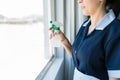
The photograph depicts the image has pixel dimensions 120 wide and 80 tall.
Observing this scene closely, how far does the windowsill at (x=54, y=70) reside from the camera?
145 centimetres

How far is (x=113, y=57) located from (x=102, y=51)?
6cm

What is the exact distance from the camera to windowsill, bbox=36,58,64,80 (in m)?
1.45

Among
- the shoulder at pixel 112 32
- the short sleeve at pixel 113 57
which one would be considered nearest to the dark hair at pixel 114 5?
the shoulder at pixel 112 32

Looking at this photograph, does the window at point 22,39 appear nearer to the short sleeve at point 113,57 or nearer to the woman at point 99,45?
the woman at point 99,45

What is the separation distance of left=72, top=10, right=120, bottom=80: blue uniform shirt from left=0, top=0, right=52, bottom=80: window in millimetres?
355

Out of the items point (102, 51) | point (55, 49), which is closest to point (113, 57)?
point (102, 51)

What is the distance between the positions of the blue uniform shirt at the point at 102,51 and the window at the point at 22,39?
1.17ft

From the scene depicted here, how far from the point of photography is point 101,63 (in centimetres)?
117

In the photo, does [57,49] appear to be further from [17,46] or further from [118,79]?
[118,79]

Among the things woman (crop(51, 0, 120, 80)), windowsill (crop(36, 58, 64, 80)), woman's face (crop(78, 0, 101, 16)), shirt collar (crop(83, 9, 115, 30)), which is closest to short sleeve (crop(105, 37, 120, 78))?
woman (crop(51, 0, 120, 80))

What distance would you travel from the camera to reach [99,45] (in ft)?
3.76

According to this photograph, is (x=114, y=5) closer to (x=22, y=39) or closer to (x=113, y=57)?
(x=113, y=57)

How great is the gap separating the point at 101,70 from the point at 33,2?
654 millimetres

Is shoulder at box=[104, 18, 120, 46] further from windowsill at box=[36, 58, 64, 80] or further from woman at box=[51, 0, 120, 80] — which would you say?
windowsill at box=[36, 58, 64, 80]
